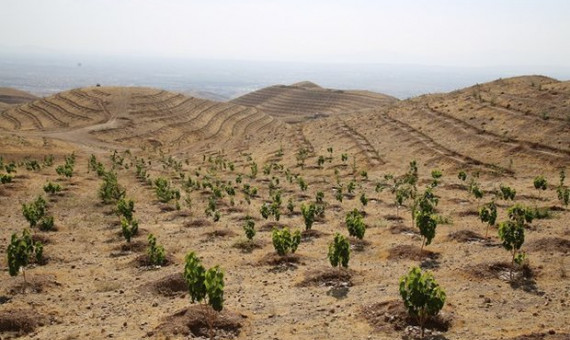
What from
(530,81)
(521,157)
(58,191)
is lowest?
(58,191)

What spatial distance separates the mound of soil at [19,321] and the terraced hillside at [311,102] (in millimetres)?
137980

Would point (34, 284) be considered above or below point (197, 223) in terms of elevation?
above

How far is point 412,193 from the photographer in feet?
143

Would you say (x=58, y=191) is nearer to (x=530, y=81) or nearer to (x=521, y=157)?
(x=521, y=157)

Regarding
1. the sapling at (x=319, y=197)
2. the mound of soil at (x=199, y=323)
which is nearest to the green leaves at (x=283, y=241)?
the mound of soil at (x=199, y=323)

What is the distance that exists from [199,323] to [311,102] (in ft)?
545

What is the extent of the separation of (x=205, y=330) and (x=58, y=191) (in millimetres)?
35597

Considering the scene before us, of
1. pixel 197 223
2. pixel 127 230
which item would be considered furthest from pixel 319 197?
pixel 127 230

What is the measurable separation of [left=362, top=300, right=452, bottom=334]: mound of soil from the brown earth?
0.23 feet

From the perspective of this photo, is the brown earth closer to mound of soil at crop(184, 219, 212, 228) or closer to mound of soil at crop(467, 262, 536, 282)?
mound of soil at crop(467, 262, 536, 282)

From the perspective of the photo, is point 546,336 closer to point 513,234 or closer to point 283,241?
point 513,234

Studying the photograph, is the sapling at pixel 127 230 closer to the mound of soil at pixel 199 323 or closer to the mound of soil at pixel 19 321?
the mound of soil at pixel 19 321

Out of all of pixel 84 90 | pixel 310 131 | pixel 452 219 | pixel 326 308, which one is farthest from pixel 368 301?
pixel 84 90

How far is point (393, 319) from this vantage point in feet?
56.9
